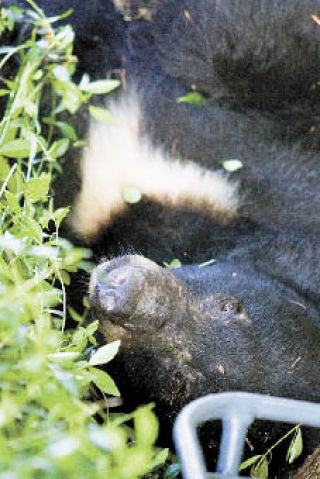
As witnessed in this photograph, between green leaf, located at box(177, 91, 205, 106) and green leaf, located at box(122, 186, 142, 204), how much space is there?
41 cm

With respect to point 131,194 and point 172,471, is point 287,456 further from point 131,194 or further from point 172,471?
point 131,194

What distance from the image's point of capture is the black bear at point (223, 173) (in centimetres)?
250

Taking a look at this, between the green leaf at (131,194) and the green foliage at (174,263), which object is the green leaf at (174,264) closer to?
the green foliage at (174,263)

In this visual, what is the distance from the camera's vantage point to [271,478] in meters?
2.44

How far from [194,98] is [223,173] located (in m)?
0.33

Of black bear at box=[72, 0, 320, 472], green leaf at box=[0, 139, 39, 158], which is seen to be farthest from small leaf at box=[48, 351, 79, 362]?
black bear at box=[72, 0, 320, 472]

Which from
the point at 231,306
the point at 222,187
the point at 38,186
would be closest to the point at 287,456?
the point at 231,306

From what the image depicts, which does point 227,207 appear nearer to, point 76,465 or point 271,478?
point 271,478

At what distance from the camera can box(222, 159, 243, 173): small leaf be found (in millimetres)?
2879

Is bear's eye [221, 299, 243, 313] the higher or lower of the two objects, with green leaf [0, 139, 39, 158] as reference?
lower

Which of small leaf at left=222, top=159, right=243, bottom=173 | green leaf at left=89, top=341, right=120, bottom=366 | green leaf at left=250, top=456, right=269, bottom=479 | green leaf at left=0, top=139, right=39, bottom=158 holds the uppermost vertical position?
green leaf at left=0, top=139, right=39, bottom=158

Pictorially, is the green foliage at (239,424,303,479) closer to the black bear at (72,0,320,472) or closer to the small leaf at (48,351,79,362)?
the black bear at (72,0,320,472)

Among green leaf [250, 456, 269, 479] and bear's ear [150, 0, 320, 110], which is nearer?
green leaf [250, 456, 269, 479]

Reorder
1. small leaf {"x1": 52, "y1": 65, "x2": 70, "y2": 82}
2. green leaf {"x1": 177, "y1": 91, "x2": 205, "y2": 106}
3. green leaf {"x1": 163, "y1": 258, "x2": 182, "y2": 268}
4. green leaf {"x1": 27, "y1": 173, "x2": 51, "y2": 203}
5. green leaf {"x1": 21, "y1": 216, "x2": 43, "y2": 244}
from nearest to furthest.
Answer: green leaf {"x1": 21, "y1": 216, "x2": 43, "y2": 244} < green leaf {"x1": 27, "y1": 173, "x2": 51, "y2": 203} < small leaf {"x1": 52, "y1": 65, "x2": 70, "y2": 82} < green leaf {"x1": 163, "y1": 258, "x2": 182, "y2": 268} < green leaf {"x1": 177, "y1": 91, "x2": 205, "y2": 106}
